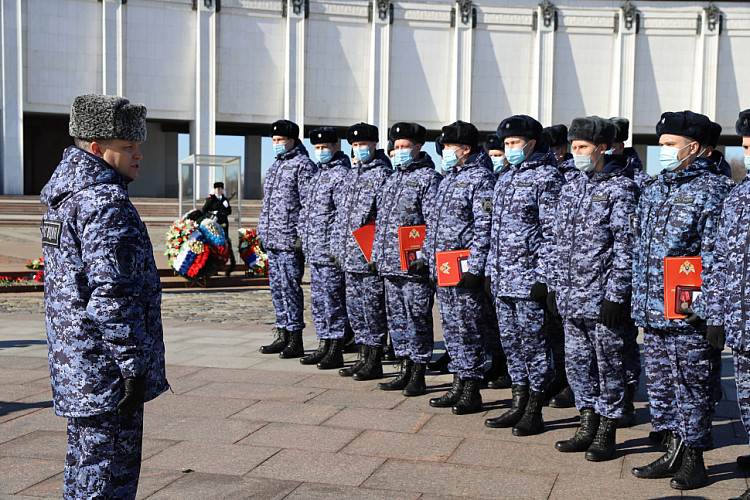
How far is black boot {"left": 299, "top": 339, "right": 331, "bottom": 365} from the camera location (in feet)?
25.7

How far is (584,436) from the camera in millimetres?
5070

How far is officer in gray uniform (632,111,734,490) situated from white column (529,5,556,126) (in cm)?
3941

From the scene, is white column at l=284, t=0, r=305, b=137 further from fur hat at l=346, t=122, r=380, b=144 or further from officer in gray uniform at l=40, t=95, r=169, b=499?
officer in gray uniform at l=40, t=95, r=169, b=499

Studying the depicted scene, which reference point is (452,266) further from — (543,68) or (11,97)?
(543,68)

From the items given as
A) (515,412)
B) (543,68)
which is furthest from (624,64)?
(515,412)

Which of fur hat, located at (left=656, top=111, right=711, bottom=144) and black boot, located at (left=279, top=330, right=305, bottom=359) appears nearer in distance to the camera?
fur hat, located at (left=656, top=111, right=711, bottom=144)

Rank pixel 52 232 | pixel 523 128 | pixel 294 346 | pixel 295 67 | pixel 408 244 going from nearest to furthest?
pixel 52 232 → pixel 523 128 → pixel 408 244 → pixel 294 346 → pixel 295 67

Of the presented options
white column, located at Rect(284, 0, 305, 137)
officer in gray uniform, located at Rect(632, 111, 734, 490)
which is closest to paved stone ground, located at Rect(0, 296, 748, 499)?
officer in gray uniform, located at Rect(632, 111, 734, 490)

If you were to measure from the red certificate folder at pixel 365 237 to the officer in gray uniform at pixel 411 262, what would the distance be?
0.21 meters

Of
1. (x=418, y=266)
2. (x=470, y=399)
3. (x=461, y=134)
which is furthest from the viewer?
(x=418, y=266)

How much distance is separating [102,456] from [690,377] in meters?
3.15

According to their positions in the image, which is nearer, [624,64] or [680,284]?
[680,284]

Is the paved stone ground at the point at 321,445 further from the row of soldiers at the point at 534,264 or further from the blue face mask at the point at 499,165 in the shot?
the blue face mask at the point at 499,165

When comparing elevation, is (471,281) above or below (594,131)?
below
